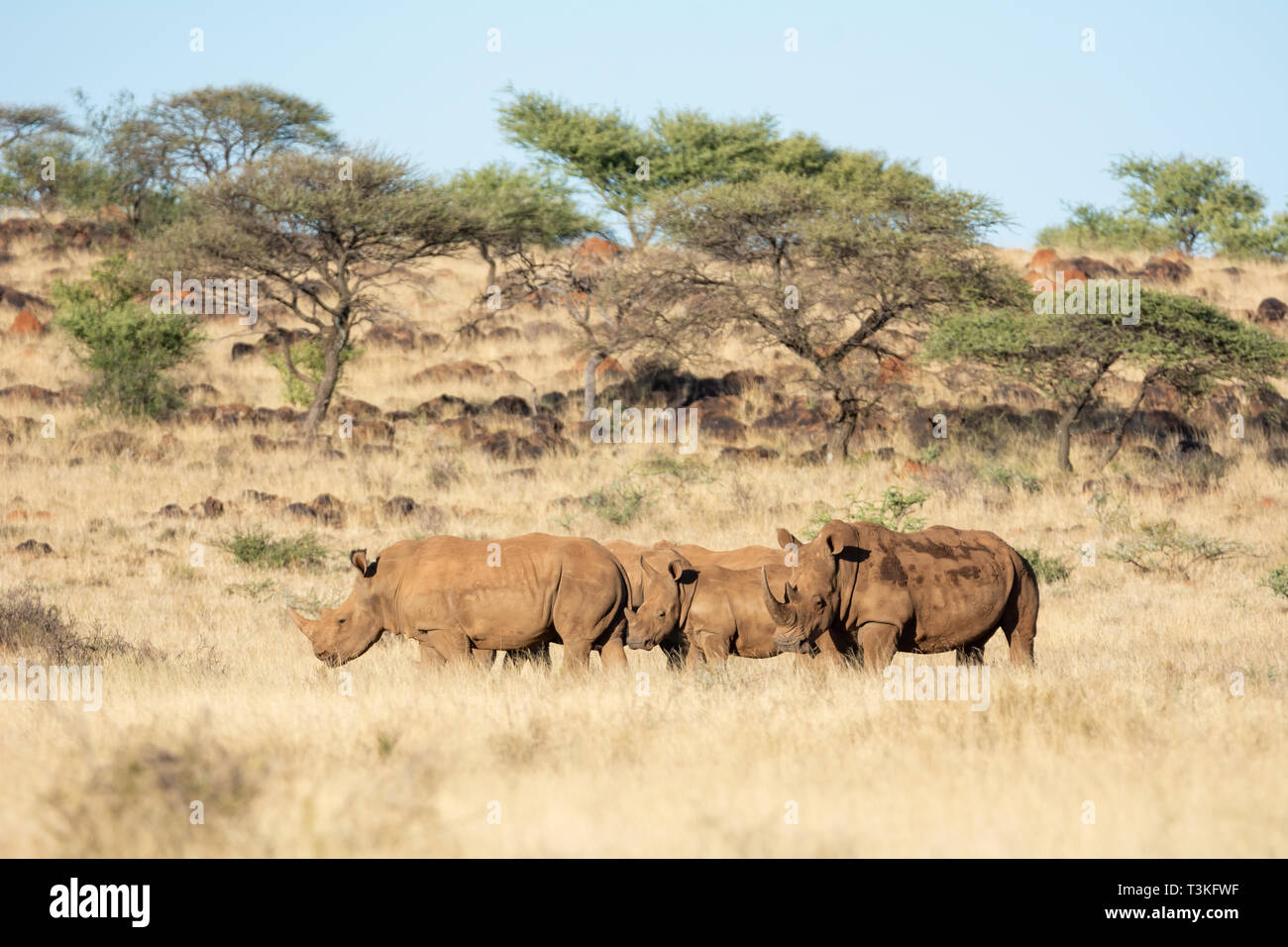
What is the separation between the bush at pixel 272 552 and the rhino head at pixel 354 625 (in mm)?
6964

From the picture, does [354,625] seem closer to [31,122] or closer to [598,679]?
[598,679]

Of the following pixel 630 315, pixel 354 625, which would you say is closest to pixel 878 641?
pixel 354 625

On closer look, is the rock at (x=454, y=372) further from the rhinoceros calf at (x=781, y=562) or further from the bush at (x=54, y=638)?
the rhinoceros calf at (x=781, y=562)

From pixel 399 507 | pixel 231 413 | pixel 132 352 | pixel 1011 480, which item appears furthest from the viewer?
pixel 231 413

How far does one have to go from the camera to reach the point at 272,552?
16.5 meters

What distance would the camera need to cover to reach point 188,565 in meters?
16.2

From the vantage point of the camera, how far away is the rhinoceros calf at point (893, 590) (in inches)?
351

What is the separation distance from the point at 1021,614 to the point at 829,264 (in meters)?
15.9

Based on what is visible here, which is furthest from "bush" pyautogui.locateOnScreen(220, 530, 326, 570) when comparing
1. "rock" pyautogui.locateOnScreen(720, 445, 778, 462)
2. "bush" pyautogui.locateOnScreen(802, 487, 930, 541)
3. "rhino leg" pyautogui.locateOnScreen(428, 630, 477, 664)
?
"rock" pyautogui.locateOnScreen(720, 445, 778, 462)

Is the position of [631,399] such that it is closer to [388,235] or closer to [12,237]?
[388,235]

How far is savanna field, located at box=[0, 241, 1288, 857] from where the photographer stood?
5.73 m

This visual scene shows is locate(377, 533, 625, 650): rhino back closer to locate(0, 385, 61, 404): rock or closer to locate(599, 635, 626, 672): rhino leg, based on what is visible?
locate(599, 635, 626, 672): rhino leg
